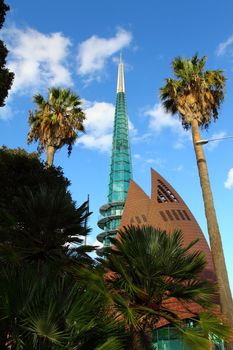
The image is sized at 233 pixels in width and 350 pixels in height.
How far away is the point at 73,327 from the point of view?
7.19 m

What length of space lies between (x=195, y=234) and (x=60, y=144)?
13287mm

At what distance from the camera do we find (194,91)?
779 inches

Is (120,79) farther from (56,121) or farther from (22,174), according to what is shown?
(22,174)

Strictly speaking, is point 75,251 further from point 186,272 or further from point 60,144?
point 60,144

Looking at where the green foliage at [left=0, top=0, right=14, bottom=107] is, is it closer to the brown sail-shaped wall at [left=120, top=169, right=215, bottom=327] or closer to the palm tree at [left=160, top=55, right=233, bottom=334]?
the palm tree at [left=160, top=55, right=233, bottom=334]

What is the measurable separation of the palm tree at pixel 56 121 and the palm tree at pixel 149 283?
1535 cm

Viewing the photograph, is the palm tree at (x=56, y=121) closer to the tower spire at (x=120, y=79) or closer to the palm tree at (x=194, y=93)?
the palm tree at (x=194, y=93)

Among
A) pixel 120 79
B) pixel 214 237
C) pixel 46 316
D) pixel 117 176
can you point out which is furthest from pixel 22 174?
pixel 120 79

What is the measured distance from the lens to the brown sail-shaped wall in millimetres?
32906

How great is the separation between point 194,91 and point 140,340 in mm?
13324

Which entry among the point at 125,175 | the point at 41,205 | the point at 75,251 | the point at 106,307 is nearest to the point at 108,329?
the point at 106,307

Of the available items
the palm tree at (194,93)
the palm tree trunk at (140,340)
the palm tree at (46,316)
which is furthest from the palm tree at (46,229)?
the palm tree at (194,93)

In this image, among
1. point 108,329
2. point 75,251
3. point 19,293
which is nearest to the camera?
point 19,293

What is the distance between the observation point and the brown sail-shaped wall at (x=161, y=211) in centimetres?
3291
